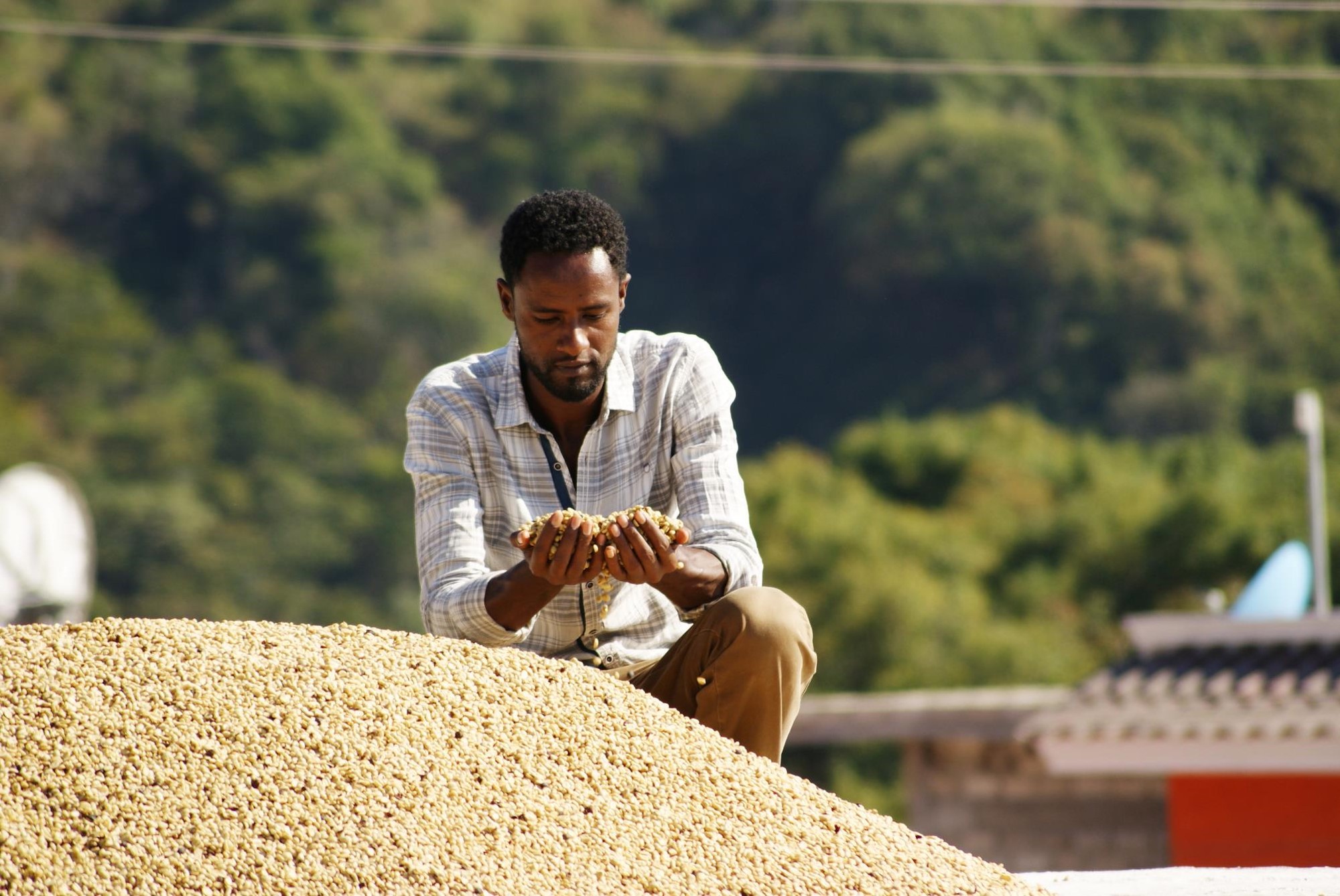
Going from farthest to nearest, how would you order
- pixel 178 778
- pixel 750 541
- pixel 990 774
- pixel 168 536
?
pixel 168 536 < pixel 990 774 < pixel 750 541 < pixel 178 778

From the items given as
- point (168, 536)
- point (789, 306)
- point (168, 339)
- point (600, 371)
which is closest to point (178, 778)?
point (600, 371)

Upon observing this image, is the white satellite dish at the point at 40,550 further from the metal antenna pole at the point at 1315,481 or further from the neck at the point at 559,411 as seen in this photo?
the neck at the point at 559,411

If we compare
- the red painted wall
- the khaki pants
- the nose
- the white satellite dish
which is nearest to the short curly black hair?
the nose

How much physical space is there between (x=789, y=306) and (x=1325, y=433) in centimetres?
1170

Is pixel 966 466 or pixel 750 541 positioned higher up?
pixel 966 466

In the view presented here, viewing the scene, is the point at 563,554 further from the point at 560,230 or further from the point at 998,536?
the point at 998,536

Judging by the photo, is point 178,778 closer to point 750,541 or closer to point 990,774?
point 750,541

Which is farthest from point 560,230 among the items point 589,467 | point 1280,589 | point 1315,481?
point 1280,589

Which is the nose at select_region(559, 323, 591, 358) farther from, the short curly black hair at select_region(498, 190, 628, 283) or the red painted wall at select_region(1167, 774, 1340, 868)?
the red painted wall at select_region(1167, 774, 1340, 868)

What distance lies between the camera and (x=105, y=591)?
34500mm

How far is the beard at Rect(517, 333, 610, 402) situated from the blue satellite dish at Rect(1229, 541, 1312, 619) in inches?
288

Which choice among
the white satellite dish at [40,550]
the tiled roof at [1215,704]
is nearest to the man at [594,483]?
the tiled roof at [1215,704]

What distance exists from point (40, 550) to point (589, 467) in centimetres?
1121

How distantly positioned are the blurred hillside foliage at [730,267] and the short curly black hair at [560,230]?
2655cm
